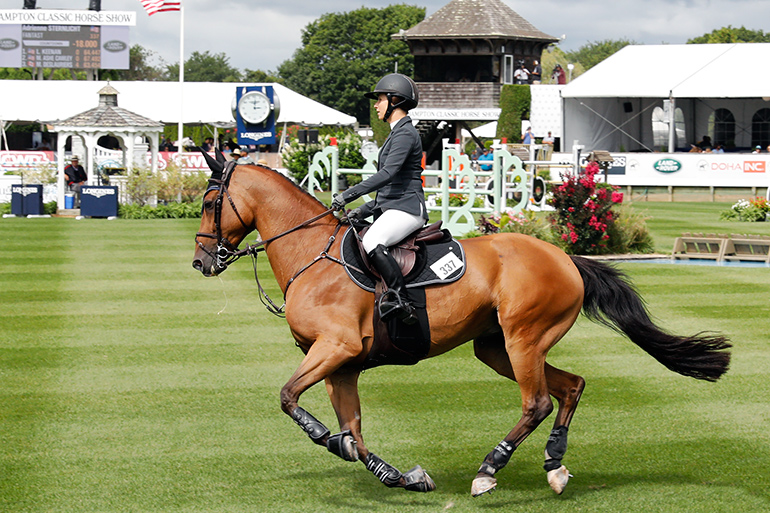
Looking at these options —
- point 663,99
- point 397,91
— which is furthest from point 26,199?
point 663,99

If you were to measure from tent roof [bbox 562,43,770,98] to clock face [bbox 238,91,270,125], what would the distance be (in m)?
18.0

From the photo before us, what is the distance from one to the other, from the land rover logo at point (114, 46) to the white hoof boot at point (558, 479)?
57.9 metres

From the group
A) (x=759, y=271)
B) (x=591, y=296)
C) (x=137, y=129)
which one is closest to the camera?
(x=591, y=296)

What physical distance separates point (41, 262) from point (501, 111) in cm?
3795

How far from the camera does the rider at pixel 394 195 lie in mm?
6301

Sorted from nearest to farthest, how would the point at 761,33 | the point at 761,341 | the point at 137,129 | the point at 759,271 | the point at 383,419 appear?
1. the point at 383,419
2. the point at 761,341
3. the point at 759,271
4. the point at 137,129
5. the point at 761,33

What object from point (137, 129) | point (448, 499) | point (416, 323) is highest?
point (137, 129)

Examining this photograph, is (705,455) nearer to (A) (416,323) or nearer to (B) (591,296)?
(B) (591,296)

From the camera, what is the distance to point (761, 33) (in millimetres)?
129250

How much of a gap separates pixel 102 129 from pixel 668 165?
21174 mm

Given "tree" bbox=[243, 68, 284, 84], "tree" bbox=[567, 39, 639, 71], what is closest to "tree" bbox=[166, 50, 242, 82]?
"tree" bbox=[243, 68, 284, 84]

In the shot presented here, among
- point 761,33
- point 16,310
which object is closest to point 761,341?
point 16,310

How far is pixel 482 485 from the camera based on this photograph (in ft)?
20.2

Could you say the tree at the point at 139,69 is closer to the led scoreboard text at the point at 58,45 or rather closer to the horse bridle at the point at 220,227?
the led scoreboard text at the point at 58,45
